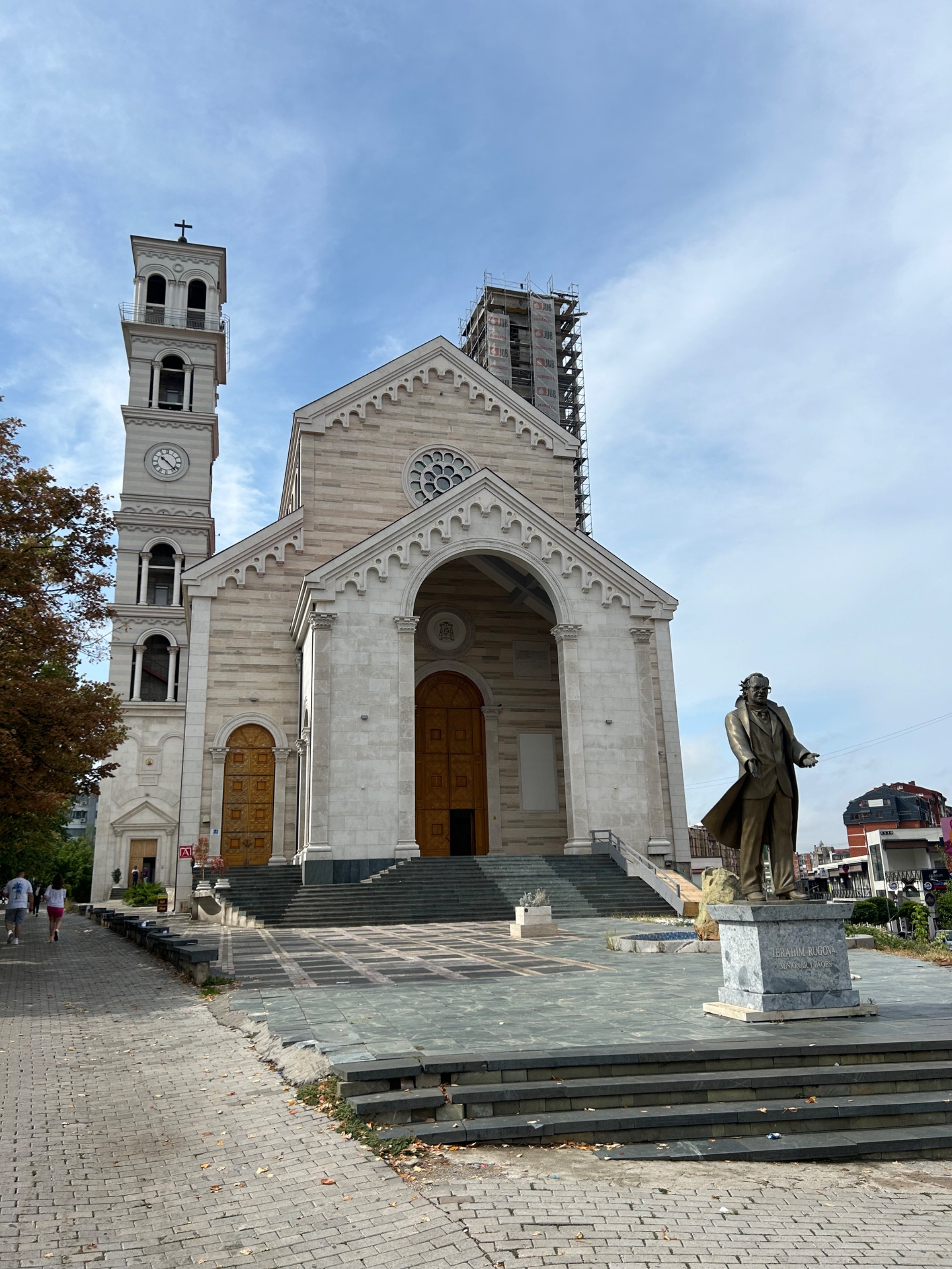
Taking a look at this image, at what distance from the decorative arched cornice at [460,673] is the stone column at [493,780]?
407mm

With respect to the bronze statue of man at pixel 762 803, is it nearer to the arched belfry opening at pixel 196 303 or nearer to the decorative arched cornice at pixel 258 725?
the decorative arched cornice at pixel 258 725

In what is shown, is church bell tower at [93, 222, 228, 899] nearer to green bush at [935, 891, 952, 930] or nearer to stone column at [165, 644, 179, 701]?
stone column at [165, 644, 179, 701]

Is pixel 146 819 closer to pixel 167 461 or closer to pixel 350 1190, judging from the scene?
pixel 167 461

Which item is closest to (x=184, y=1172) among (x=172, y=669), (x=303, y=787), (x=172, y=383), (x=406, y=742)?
(x=406, y=742)

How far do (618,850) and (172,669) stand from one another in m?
26.9

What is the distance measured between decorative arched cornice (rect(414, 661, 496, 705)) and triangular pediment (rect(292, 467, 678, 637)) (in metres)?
4.88

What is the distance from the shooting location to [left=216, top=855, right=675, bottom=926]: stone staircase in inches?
845

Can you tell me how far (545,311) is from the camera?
6153cm

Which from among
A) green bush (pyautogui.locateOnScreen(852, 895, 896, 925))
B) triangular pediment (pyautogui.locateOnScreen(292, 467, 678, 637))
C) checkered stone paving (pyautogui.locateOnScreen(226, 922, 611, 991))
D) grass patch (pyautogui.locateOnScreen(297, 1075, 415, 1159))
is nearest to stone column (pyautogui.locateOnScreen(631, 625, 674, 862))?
triangular pediment (pyautogui.locateOnScreen(292, 467, 678, 637))

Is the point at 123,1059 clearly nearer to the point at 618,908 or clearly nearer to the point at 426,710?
the point at 618,908

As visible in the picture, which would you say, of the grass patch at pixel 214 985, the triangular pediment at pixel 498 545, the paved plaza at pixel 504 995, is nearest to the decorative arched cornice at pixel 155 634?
the triangular pediment at pixel 498 545

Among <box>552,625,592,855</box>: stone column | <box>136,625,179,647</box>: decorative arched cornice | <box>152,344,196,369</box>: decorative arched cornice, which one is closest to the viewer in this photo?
<box>552,625,592,855</box>: stone column

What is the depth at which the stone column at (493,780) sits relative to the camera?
30.0 metres

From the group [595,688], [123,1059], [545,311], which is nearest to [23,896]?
[123,1059]
